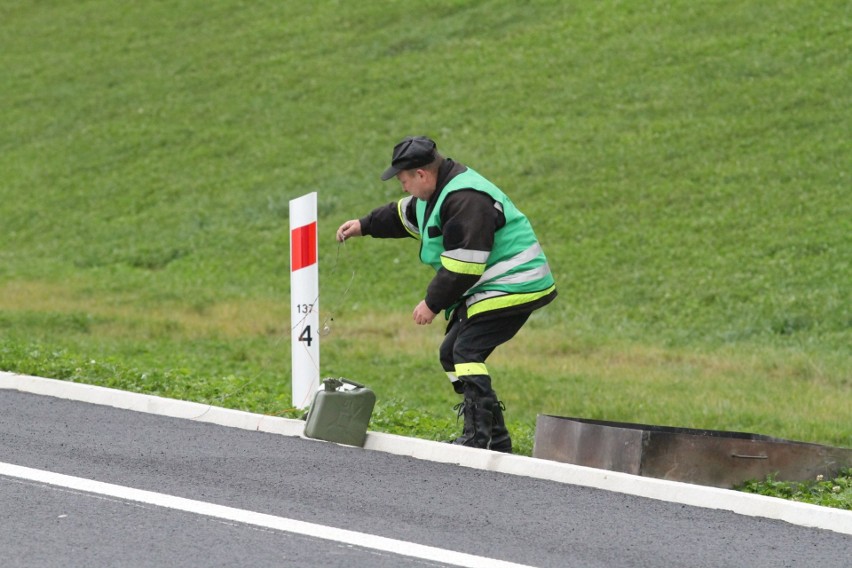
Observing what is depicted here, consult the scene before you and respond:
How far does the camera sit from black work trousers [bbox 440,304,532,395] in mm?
6797

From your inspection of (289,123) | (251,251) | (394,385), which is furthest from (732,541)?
(289,123)

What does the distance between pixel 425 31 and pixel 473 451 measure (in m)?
24.0

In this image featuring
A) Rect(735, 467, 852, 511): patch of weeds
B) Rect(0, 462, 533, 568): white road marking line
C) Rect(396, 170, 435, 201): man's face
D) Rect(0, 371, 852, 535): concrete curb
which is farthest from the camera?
Rect(396, 170, 435, 201): man's face

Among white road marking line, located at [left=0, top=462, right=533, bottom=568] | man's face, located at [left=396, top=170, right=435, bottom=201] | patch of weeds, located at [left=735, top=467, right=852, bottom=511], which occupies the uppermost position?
man's face, located at [left=396, top=170, right=435, bottom=201]

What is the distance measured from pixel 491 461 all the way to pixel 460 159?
16.6m

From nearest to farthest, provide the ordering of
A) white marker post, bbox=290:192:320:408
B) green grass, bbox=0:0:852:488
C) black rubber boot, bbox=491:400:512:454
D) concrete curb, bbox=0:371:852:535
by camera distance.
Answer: concrete curb, bbox=0:371:852:535 → black rubber boot, bbox=491:400:512:454 → white marker post, bbox=290:192:320:408 → green grass, bbox=0:0:852:488

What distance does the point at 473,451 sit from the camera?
21.1 feet

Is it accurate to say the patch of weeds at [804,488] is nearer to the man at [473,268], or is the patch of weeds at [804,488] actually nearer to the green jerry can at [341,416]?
the man at [473,268]

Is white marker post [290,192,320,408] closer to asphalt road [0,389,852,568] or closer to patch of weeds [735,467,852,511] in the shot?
asphalt road [0,389,852,568]

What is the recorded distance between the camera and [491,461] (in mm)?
6336

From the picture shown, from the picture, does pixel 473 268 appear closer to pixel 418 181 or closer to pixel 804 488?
pixel 418 181

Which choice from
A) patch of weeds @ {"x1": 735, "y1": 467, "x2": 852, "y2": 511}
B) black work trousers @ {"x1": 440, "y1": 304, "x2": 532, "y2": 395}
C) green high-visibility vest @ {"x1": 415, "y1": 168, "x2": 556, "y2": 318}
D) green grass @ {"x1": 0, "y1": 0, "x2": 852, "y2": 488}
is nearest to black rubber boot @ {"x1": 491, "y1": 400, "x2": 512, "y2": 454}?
black work trousers @ {"x1": 440, "y1": 304, "x2": 532, "y2": 395}

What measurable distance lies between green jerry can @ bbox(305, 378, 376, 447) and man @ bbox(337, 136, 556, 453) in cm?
51

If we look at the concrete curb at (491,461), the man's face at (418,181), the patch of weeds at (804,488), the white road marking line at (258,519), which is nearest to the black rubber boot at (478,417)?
the concrete curb at (491,461)
